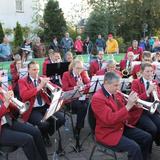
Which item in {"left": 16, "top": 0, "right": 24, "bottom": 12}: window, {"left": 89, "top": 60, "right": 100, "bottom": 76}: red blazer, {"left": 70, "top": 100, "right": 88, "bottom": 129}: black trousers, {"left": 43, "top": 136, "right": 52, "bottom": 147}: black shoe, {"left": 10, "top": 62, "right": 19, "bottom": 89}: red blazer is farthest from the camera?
{"left": 16, "top": 0, "right": 24, "bottom": 12}: window

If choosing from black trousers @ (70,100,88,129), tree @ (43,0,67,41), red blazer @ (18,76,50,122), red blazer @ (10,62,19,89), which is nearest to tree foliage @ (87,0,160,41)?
tree @ (43,0,67,41)

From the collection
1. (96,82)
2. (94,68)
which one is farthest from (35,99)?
(94,68)

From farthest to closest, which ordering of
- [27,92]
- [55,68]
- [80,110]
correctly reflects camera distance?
[55,68]
[80,110]
[27,92]

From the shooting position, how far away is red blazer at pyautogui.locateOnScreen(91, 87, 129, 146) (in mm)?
4520

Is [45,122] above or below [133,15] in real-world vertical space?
below

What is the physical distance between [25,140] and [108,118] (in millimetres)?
1179

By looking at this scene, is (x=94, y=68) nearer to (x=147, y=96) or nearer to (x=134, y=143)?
(x=147, y=96)

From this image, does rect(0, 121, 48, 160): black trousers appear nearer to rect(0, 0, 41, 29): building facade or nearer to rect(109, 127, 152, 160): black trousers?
rect(109, 127, 152, 160): black trousers

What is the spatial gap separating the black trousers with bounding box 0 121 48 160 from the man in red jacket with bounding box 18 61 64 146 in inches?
28.9

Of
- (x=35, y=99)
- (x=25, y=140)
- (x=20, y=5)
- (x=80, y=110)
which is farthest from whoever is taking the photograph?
(x=20, y=5)

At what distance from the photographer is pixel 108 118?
14.8 feet

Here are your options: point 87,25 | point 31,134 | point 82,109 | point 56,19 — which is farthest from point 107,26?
point 31,134

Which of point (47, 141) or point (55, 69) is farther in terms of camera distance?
point (55, 69)

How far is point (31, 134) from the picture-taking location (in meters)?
5.21
